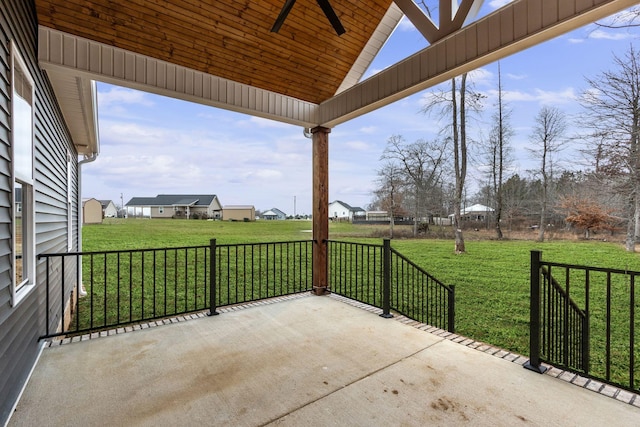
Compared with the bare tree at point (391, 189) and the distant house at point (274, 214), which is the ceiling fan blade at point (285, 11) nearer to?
the distant house at point (274, 214)

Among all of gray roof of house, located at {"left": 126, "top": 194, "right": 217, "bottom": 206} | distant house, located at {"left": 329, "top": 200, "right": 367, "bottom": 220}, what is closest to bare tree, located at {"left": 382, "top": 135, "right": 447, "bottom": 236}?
distant house, located at {"left": 329, "top": 200, "right": 367, "bottom": 220}

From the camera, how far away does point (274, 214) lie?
11.7 meters

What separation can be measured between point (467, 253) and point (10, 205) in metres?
11.0

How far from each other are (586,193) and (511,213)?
12.1ft

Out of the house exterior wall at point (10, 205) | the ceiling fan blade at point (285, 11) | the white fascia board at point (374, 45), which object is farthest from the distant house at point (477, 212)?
the house exterior wall at point (10, 205)

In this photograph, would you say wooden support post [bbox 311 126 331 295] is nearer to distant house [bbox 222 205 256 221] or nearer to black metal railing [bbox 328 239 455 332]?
black metal railing [bbox 328 239 455 332]

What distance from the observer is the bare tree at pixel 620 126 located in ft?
17.7

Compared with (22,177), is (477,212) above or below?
below

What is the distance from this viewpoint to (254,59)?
135 inches

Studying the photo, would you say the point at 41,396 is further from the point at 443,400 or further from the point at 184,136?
the point at 184,136

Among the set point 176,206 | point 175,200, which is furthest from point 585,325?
point 175,200

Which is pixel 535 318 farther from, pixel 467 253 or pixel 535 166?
pixel 535 166

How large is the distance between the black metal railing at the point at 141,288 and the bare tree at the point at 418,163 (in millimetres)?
6317

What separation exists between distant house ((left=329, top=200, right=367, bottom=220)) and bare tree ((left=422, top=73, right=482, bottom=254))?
378 cm
